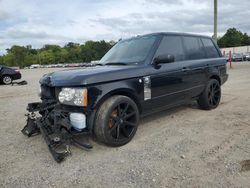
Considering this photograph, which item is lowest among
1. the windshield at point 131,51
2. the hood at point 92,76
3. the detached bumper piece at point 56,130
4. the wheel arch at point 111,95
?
the detached bumper piece at point 56,130

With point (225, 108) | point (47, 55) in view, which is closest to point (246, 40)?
point (47, 55)

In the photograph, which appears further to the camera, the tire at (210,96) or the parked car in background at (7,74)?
the parked car in background at (7,74)

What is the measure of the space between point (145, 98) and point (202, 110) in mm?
2355

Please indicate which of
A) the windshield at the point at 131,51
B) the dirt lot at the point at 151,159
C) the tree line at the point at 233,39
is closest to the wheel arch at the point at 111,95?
the dirt lot at the point at 151,159

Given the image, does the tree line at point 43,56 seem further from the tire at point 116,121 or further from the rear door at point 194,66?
the tire at point 116,121

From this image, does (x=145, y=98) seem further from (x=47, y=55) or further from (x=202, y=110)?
(x=47, y=55)

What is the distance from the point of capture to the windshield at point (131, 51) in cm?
502

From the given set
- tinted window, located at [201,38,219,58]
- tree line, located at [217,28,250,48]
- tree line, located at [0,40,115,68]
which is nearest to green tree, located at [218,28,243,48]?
tree line, located at [217,28,250,48]

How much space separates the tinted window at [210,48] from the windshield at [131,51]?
195 centimetres

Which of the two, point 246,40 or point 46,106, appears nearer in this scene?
point 46,106

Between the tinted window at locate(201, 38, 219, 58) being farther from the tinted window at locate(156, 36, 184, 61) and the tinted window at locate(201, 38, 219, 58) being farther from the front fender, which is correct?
the front fender

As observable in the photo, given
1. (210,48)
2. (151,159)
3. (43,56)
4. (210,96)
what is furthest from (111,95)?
(43,56)

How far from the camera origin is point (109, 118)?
4.15 metres

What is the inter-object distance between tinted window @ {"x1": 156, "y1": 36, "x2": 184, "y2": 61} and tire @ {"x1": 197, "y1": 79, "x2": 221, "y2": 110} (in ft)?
3.98
